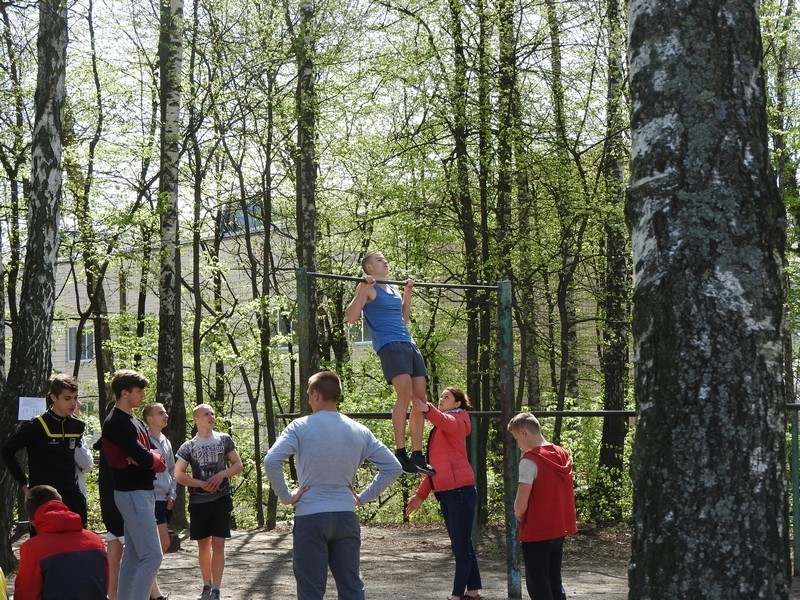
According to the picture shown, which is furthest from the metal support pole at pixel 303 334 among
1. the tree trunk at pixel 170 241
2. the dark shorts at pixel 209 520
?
the tree trunk at pixel 170 241

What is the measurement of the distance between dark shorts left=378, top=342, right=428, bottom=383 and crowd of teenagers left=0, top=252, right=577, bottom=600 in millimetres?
12

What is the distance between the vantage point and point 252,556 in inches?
508

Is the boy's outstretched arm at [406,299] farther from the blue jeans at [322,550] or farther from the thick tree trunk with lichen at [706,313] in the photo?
the thick tree trunk with lichen at [706,313]

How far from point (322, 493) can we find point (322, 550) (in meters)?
0.32

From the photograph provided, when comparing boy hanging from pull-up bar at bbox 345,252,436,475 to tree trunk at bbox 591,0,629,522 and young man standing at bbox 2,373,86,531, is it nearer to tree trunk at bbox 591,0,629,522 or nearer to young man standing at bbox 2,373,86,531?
young man standing at bbox 2,373,86,531

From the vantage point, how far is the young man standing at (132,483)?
6633mm

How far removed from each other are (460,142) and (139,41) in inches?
363

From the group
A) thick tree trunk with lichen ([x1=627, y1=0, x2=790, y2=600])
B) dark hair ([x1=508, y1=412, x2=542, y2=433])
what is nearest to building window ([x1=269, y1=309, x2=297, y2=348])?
dark hair ([x1=508, y1=412, x2=542, y2=433])

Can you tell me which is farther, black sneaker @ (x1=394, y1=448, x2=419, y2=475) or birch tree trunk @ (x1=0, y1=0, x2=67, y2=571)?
birch tree trunk @ (x1=0, y1=0, x2=67, y2=571)

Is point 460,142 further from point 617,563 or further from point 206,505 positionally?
point 206,505

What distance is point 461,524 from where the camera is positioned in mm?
7949

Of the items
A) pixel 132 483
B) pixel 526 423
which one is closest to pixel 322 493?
pixel 526 423

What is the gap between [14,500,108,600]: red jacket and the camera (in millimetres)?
5141

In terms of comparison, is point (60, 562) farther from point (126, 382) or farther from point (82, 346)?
point (82, 346)
